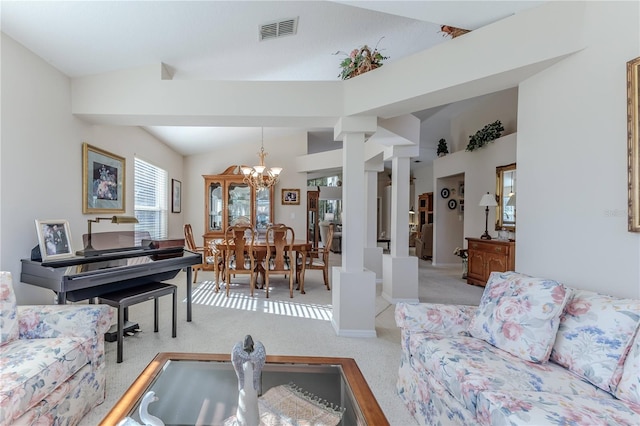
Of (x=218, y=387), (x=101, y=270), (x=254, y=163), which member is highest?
(x=254, y=163)

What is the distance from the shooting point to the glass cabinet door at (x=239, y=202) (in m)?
6.40

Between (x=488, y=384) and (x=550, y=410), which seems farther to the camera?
(x=488, y=384)

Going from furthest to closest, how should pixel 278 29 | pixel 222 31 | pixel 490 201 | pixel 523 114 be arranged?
pixel 490 201 < pixel 278 29 < pixel 222 31 < pixel 523 114

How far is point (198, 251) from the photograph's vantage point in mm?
5191

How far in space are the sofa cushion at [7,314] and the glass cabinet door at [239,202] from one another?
4730 mm

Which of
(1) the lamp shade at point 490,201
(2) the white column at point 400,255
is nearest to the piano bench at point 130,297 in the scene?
(2) the white column at point 400,255

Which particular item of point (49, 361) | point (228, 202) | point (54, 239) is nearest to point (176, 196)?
point (228, 202)

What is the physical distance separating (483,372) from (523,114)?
72.1 inches

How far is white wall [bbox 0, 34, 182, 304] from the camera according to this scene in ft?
7.03

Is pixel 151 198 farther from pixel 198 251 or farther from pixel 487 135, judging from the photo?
pixel 487 135

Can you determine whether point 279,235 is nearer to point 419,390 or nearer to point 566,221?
point 419,390

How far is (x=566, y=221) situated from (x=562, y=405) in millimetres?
1184

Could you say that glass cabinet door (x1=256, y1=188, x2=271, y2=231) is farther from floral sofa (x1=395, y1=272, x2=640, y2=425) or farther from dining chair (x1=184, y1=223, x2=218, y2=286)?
floral sofa (x1=395, y1=272, x2=640, y2=425)

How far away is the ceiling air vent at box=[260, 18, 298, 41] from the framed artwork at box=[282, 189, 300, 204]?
4269 mm
